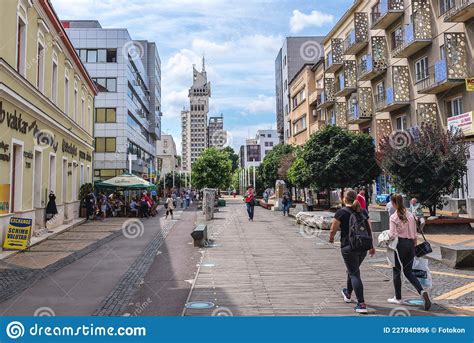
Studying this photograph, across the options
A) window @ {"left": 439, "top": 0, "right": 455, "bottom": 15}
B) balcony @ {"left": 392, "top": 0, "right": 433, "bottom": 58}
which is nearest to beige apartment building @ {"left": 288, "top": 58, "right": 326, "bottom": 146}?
balcony @ {"left": 392, "top": 0, "right": 433, "bottom": 58}

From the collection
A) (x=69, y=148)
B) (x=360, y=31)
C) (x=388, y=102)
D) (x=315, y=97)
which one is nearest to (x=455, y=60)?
(x=388, y=102)

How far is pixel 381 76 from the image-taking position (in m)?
28.9

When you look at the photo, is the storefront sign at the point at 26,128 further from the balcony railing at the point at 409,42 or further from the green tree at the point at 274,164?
the green tree at the point at 274,164

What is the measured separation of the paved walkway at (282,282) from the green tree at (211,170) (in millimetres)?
40521

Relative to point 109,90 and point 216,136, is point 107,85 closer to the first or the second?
point 109,90

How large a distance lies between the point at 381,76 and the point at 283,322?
2660 cm

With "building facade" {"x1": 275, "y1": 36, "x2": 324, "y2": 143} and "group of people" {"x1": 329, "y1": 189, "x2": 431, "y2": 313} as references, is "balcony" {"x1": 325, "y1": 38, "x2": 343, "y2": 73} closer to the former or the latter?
"building facade" {"x1": 275, "y1": 36, "x2": 324, "y2": 143}

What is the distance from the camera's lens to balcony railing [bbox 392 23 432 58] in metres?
22.5

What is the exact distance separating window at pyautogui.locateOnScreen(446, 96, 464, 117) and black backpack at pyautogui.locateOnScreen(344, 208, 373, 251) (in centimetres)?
1743

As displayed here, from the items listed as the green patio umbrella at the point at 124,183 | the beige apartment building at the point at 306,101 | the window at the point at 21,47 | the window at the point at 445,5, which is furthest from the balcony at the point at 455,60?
the beige apartment building at the point at 306,101

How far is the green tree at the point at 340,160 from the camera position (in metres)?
25.4

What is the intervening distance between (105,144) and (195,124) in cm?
12745

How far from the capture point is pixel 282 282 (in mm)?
8102

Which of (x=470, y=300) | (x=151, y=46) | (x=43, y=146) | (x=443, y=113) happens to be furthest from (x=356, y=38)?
(x=151, y=46)
